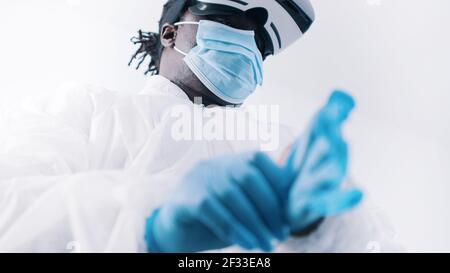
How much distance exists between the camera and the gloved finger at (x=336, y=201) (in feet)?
1.12

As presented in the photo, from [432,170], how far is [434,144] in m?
0.11

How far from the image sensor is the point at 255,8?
1065 millimetres

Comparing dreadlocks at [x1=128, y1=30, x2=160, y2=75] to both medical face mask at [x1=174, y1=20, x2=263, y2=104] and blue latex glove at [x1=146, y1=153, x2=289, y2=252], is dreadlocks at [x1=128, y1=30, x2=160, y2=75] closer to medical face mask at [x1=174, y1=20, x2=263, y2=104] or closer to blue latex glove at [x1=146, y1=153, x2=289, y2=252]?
medical face mask at [x1=174, y1=20, x2=263, y2=104]

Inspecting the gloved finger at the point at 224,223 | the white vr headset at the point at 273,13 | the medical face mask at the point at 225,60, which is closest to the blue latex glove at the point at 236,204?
the gloved finger at the point at 224,223

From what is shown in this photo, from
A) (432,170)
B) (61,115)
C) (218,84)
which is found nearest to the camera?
(61,115)

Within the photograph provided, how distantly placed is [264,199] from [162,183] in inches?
6.0

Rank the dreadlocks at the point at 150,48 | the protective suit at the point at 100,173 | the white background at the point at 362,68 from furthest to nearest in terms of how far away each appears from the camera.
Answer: the white background at the point at 362,68 → the dreadlocks at the point at 150,48 → the protective suit at the point at 100,173

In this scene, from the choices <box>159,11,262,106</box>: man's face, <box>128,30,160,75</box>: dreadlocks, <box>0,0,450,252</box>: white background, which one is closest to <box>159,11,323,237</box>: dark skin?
<box>159,11,262,106</box>: man's face

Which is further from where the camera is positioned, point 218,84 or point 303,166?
point 218,84

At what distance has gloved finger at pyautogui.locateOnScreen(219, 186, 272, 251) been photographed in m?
0.41

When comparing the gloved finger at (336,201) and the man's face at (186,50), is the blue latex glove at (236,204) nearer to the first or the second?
the gloved finger at (336,201)

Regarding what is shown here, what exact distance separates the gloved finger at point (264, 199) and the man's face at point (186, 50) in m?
0.63

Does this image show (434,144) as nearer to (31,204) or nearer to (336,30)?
(336,30)
